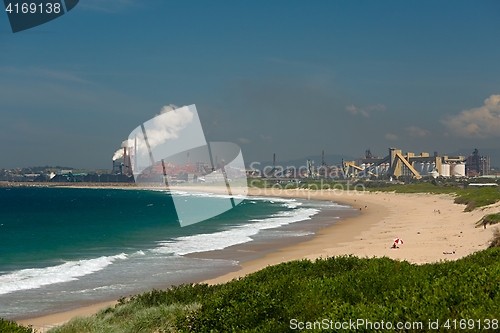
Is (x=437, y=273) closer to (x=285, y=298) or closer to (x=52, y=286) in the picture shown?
(x=285, y=298)

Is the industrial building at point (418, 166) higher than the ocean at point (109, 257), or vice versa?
the industrial building at point (418, 166)

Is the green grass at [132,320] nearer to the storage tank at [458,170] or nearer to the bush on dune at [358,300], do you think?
the bush on dune at [358,300]

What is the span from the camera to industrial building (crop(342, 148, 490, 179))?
158500 mm

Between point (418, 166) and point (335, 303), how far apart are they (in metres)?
184

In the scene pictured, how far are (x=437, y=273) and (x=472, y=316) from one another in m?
3.39

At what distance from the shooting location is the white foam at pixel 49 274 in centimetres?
1977

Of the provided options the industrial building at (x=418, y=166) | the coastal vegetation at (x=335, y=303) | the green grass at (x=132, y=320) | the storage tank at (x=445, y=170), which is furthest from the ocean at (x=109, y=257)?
the storage tank at (x=445, y=170)

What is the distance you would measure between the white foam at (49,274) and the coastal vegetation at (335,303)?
10.1m

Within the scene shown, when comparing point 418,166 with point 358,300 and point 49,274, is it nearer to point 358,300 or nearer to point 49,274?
point 49,274

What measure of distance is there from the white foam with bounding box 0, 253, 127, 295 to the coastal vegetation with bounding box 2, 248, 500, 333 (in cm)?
1009

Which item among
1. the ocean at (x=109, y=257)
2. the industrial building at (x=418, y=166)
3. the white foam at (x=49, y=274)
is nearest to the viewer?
the ocean at (x=109, y=257)

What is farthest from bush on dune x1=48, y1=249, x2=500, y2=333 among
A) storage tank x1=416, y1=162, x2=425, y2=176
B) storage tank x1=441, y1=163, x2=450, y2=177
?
storage tank x1=416, y1=162, x2=425, y2=176

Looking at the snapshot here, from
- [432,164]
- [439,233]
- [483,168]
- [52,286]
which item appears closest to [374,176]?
[432,164]

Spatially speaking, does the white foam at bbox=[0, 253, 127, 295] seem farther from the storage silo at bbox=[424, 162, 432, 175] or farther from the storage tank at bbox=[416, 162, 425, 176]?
the storage tank at bbox=[416, 162, 425, 176]
